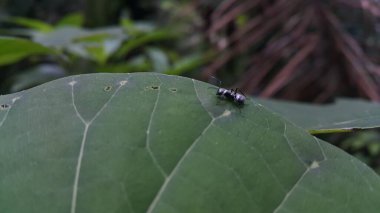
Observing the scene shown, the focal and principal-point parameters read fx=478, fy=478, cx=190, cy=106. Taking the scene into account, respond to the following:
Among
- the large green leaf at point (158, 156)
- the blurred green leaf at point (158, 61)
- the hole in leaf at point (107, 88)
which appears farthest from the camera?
the blurred green leaf at point (158, 61)

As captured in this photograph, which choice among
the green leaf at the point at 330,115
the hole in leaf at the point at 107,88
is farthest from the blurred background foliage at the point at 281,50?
the hole in leaf at the point at 107,88

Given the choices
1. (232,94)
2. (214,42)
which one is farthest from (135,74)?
(214,42)

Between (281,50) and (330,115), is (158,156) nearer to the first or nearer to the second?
(330,115)

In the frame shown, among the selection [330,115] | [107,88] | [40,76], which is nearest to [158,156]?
[107,88]

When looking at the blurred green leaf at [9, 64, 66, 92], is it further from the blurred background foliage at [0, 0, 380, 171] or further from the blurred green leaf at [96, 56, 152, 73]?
the blurred green leaf at [96, 56, 152, 73]

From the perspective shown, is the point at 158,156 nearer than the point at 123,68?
Yes

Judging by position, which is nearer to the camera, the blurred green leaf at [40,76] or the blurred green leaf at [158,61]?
the blurred green leaf at [40,76]

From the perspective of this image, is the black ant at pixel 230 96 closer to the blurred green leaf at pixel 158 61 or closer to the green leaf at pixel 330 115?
the green leaf at pixel 330 115

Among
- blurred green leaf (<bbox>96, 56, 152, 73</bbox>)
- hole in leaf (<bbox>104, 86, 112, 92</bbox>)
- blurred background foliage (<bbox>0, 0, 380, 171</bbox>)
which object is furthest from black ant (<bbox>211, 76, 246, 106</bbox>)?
blurred green leaf (<bbox>96, 56, 152, 73</bbox>)

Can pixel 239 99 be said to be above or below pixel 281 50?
below
